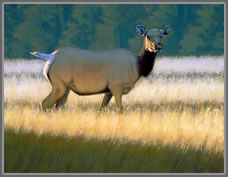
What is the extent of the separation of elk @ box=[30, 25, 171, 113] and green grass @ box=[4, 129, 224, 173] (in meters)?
2.61

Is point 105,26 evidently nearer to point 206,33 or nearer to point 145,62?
point 206,33

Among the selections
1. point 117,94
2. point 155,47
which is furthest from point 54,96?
point 155,47

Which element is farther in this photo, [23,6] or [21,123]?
[23,6]

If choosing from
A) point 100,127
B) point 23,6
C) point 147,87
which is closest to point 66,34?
point 23,6

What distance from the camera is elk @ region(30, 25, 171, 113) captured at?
11.7 meters

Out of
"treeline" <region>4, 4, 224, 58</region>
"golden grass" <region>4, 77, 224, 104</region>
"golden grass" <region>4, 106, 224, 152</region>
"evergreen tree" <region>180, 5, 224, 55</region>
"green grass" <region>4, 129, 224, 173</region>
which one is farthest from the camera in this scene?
"evergreen tree" <region>180, 5, 224, 55</region>

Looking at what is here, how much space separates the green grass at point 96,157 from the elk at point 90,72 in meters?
2.61

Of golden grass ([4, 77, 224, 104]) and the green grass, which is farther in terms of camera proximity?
golden grass ([4, 77, 224, 104])

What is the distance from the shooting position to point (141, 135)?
953 cm

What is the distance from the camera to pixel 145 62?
12328 mm

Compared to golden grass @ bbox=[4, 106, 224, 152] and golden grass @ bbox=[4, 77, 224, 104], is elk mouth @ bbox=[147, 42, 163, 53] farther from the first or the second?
golden grass @ bbox=[4, 77, 224, 104]

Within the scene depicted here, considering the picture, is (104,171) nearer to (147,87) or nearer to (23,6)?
(147,87)

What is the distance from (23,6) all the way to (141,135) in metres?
28.6

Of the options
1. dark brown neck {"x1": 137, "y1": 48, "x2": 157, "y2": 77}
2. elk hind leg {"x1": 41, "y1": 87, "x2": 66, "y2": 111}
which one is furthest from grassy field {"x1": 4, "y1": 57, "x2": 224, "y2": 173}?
dark brown neck {"x1": 137, "y1": 48, "x2": 157, "y2": 77}
